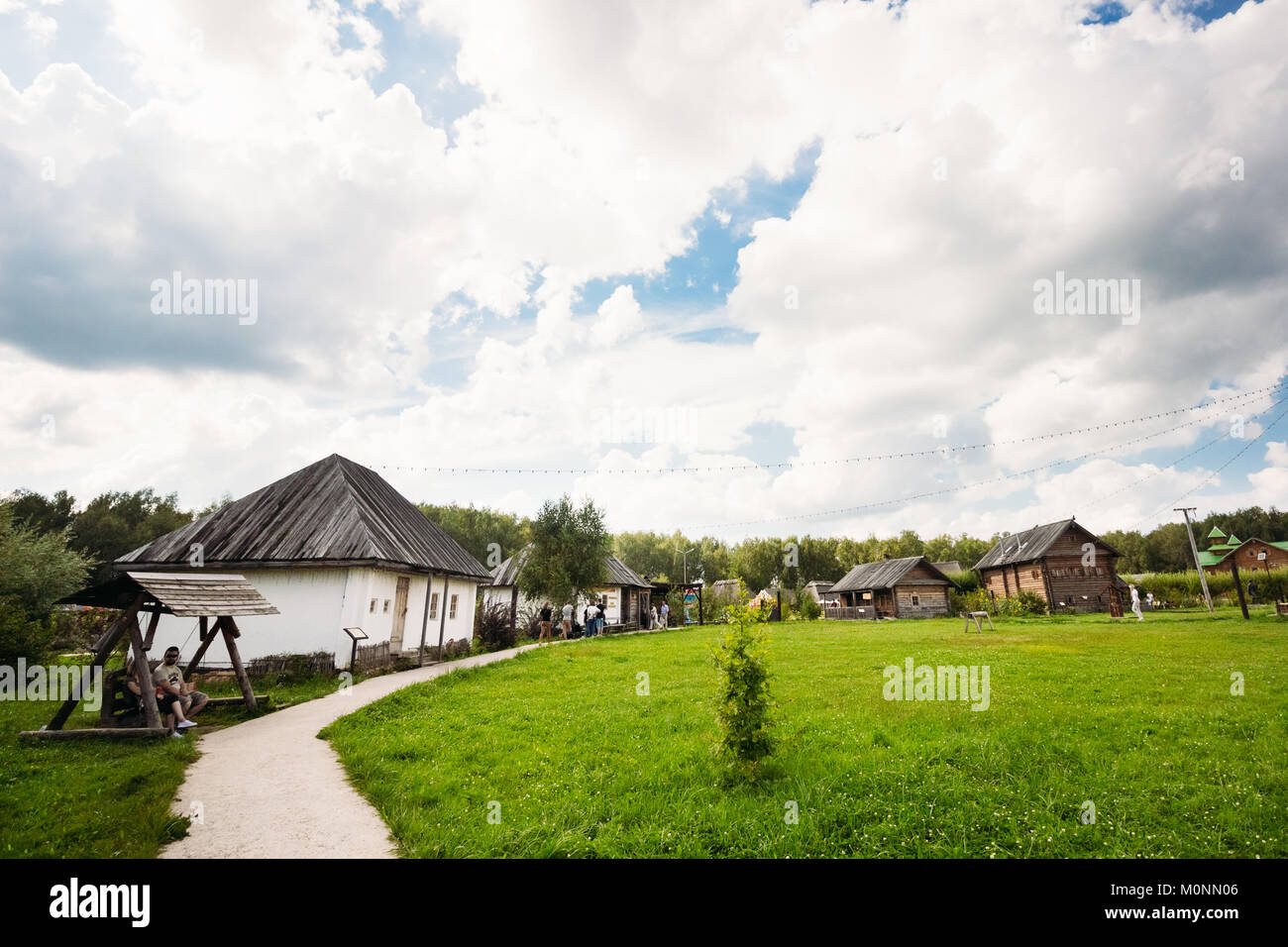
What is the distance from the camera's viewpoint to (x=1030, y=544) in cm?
4519

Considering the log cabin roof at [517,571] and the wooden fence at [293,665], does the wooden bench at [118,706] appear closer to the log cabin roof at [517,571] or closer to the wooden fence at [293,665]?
the wooden fence at [293,665]

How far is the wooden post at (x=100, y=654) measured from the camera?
28.1ft

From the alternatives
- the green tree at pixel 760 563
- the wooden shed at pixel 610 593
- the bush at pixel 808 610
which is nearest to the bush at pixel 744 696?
the wooden shed at pixel 610 593

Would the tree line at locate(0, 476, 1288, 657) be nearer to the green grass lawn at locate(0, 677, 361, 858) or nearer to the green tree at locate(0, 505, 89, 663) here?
the green tree at locate(0, 505, 89, 663)

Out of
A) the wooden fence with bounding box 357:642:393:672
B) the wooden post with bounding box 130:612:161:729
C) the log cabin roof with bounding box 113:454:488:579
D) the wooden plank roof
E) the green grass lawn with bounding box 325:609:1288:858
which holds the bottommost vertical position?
the wooden fence with bounding box 357:642:393:672

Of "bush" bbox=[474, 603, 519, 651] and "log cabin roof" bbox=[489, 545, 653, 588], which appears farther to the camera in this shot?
"log cabin roof" bbox=[489, 545, 653, 588]

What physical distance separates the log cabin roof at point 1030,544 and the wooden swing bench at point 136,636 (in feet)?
163

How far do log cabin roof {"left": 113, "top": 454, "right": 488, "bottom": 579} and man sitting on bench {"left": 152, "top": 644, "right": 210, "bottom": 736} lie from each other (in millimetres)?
5965

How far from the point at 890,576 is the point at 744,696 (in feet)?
157

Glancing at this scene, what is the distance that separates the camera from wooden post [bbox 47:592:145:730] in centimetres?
858

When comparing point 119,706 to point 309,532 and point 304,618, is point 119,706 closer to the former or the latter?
point 304,618

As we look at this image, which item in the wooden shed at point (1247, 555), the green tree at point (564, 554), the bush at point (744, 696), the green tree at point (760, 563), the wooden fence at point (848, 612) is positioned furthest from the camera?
the green tree at point (760, 563)

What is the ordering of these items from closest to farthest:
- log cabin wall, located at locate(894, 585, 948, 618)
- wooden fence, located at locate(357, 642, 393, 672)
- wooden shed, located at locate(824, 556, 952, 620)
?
wooden fence, located at locate(357, 642, 393, 672) < log cabin wall, located at locate(894, 585, 948, 618) < wooden shed, located at locate(824, 556, 952, 620)

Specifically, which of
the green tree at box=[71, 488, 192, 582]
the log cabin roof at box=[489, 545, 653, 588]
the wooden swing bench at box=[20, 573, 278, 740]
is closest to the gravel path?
the wooden swing bench at box=[20, 573, 278, 740]
